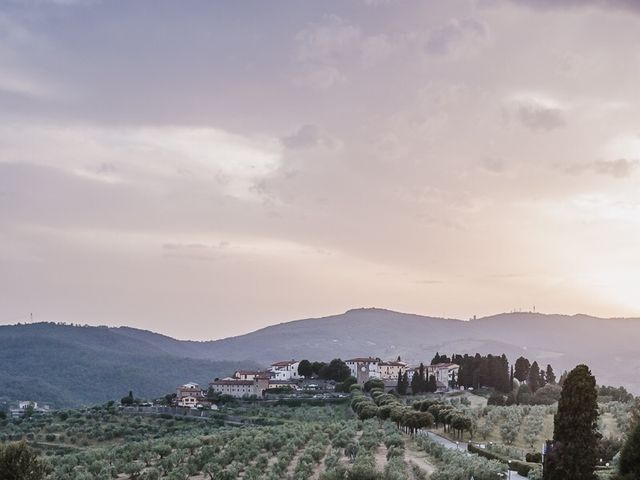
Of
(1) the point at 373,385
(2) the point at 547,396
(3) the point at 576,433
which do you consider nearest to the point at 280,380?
(1) the point at 373,385

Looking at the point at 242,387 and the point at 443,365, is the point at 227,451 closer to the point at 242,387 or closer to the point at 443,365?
the point at 242,387

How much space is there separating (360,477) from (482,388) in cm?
7722

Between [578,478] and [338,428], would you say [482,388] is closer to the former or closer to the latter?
[338,428]

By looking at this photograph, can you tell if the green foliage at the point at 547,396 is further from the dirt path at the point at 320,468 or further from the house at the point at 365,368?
the dirt path at the point at 320,468

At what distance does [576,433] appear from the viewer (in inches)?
1284

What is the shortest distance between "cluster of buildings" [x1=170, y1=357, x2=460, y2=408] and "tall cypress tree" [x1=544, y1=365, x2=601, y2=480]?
72.0 m

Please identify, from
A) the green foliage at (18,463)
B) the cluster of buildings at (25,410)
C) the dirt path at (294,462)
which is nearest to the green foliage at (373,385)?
the cluster of buildings at (25,410)

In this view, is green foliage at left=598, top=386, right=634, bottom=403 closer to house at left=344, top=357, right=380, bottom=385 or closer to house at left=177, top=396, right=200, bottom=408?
house at left=344, top=357, right=380, bottom=385

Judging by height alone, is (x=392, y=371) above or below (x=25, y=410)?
above

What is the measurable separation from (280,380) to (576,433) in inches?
3534

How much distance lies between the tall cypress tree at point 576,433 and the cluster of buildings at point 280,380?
236 feet

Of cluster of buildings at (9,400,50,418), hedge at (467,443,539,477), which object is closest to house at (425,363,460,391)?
cluster of buildings at (9,400,50,418)

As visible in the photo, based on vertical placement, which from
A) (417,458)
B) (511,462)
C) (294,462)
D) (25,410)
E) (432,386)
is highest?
(432,386)

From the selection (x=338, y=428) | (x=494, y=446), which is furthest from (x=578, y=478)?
(x=338, y=428)
